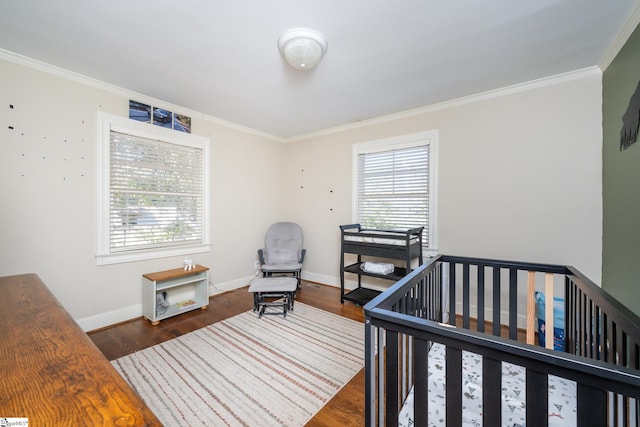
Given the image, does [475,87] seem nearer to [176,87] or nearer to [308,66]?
[308,66]

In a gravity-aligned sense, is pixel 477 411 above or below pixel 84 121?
below

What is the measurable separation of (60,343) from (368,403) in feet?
3.61

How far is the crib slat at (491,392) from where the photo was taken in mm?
761

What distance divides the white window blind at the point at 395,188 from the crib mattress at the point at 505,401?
187cm

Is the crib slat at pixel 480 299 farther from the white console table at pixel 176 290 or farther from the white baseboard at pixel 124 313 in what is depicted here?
the white console table at pixel 176 290

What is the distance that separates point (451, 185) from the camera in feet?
9.48

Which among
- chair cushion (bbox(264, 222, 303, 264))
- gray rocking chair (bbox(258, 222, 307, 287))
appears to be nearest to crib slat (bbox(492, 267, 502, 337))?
gray rocking chair (bbox(258, 222, 307, 287))

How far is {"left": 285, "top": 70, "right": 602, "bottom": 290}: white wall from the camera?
2.24 meters

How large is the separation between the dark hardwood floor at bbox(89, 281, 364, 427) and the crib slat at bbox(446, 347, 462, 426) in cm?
87

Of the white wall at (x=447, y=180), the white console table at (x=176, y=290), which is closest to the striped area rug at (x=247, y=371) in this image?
the white console table at (x=176, y=290)

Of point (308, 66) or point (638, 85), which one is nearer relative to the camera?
point (638, 85)

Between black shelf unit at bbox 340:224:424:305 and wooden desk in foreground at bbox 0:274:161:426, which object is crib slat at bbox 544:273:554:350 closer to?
black shelf unit at bbox 340:224:424:305

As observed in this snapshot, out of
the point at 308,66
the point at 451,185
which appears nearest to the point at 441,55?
the point at 308,66

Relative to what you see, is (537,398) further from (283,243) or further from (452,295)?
(283,243)
